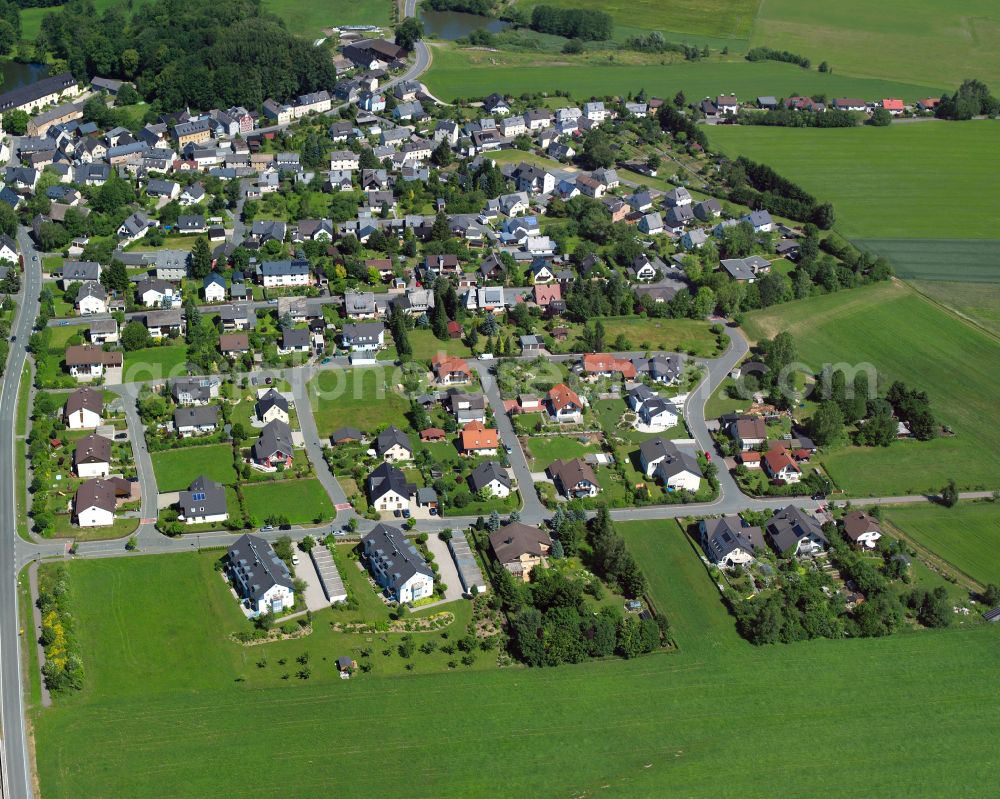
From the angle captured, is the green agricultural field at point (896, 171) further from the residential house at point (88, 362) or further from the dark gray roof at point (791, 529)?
the residential house at point (88, 362)

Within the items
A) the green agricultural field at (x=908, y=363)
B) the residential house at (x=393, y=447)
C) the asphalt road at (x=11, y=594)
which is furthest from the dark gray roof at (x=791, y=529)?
the asphalt road at (x=11, y=594)

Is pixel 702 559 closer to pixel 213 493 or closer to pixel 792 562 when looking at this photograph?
pixel 792 562

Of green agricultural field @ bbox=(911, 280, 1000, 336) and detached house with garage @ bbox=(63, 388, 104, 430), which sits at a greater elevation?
green agricultural field @ bbox=(911, 280, 1000, 336)

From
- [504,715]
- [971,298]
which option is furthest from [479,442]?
[971,298]

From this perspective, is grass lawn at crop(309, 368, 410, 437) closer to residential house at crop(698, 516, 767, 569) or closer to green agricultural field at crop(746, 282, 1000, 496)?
residential house at crop(698, 516, 767, 569)

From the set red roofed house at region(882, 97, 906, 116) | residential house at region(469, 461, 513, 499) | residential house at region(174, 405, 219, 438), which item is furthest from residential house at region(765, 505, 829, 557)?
red roofed house at region(882, 97, 906, 116)

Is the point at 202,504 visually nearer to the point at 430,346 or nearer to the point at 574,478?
the point at 574,478

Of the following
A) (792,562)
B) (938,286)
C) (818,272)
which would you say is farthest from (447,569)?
(938,286)
